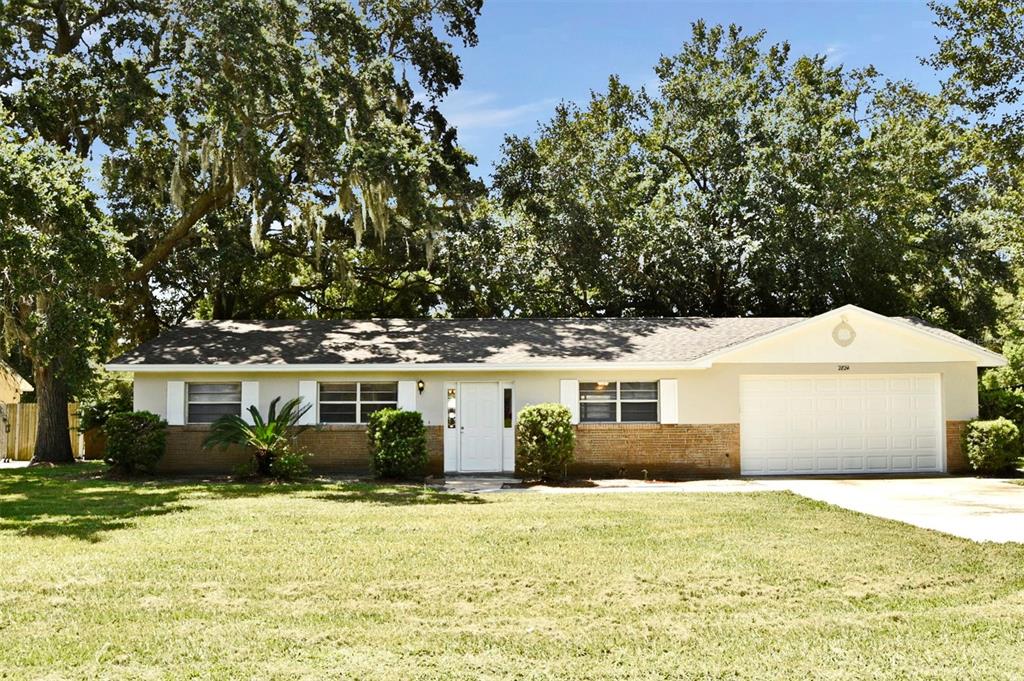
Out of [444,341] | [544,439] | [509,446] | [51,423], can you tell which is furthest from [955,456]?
[51,423]

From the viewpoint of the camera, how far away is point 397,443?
52.3 ft

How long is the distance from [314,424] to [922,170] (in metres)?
16.8

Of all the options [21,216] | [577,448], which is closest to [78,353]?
[21,216]

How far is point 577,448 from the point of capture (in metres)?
17.3

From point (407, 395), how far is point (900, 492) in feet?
29.8

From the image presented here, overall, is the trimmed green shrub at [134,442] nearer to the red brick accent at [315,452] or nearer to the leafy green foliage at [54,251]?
the red brick accent at [315,452]

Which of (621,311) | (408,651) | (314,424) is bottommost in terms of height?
(408,651)

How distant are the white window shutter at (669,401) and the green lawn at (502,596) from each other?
5788mm

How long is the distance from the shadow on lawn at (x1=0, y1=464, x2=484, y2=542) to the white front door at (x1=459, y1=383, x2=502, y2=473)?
8.66ft

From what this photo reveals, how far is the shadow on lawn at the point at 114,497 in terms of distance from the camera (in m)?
10.9

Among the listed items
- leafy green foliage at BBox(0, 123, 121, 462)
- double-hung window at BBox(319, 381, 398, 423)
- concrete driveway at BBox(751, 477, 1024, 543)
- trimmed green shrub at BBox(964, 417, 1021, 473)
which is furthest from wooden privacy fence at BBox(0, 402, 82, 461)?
trimmed green shrub at BBox(964, 417, 1021, 473)

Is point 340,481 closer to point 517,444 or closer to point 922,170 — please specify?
point 517,444

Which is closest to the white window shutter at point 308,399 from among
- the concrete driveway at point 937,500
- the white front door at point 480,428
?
the white front door at point 480,428

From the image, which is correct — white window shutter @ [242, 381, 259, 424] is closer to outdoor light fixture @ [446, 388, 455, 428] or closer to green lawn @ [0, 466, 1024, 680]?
outdoor light fixture @ [446, 388, 455, 428]
